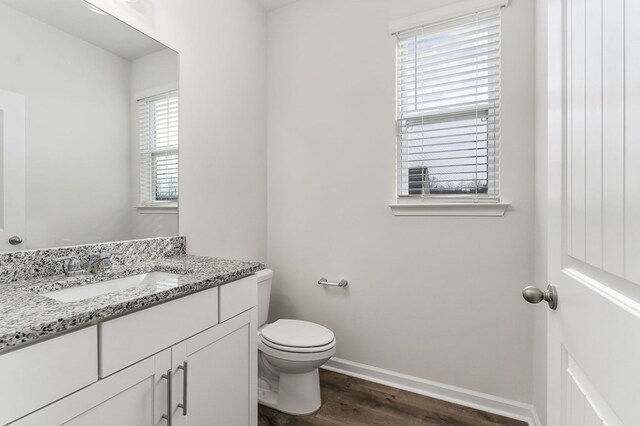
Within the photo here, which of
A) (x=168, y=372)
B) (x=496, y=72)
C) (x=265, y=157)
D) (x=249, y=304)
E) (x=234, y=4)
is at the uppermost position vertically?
(x=234, y=4)

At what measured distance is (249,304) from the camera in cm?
138

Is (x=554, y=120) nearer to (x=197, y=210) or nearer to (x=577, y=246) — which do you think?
(x=577, y=246)

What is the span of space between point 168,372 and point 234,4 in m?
2.20

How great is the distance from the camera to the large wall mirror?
1124mm

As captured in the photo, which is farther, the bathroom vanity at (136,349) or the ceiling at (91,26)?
the ceiling at (91,26)

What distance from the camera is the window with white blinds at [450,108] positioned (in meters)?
1.78

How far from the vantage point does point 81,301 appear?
2.80 feet

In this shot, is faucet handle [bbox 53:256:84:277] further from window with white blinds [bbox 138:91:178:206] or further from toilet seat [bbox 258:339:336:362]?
toilet seat [bbox 258:339:336:362]

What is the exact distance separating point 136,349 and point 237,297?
1.45ft

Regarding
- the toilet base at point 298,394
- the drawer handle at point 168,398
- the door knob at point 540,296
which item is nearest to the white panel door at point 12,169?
the drawer handle at point 168,398

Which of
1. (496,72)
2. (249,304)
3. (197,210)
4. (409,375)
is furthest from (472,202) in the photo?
(197,210)

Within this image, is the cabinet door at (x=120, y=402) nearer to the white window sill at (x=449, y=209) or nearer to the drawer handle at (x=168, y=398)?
the drawer handle at (x=168, y=398)

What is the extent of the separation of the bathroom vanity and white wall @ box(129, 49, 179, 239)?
0.20m

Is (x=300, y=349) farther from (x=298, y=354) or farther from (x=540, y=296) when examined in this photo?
(x=540, y=296)
